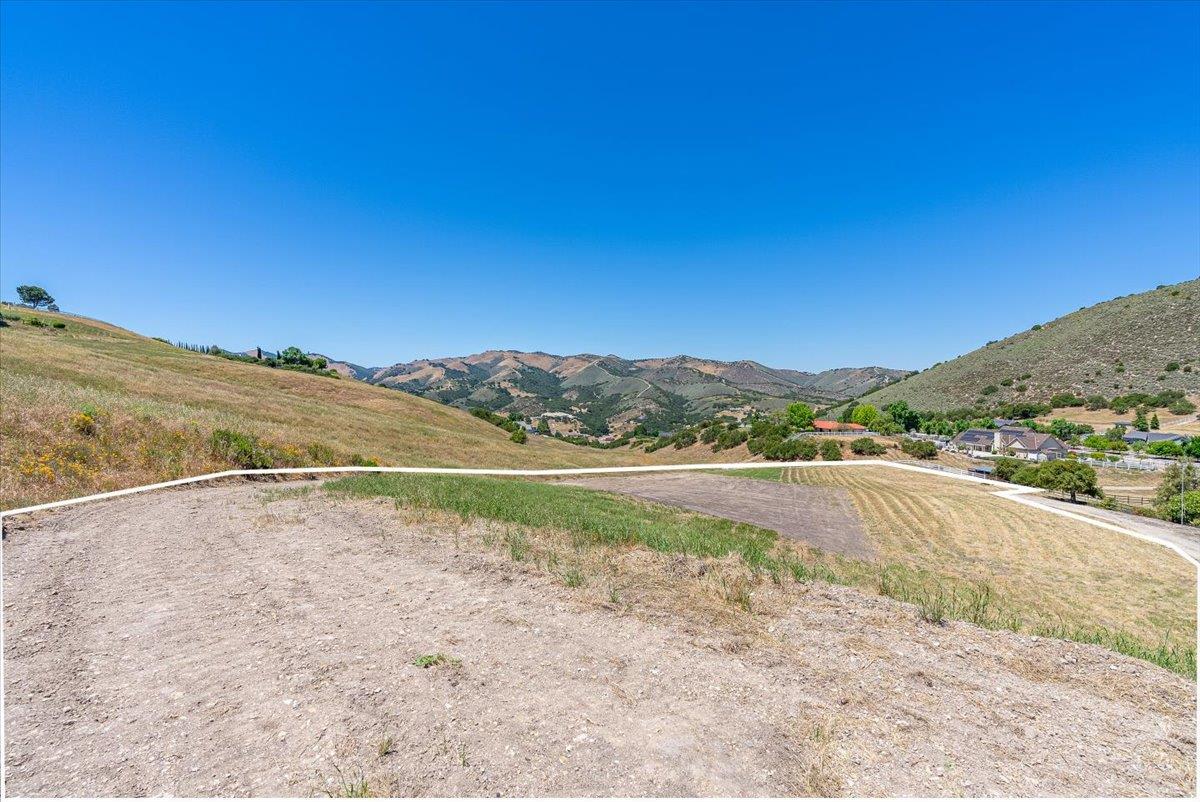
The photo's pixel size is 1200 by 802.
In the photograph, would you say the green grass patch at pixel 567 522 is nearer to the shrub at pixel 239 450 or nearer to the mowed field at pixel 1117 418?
the shrub at pixel 239 450

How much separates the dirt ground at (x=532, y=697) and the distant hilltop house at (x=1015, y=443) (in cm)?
8627

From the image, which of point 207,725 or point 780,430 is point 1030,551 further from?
point 780,430

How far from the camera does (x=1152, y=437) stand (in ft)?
252

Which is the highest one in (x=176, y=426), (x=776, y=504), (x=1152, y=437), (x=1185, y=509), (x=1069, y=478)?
(x=176, y=426)

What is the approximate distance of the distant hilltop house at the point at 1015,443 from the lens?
72.3 metres

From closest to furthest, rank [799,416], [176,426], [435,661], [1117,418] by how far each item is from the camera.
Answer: [435,661], [176,426], [1117,418], [799,416]

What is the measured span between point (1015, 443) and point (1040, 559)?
69637 mm

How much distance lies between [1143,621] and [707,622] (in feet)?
70.7

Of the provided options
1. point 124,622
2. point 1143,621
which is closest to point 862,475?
point 1143,621

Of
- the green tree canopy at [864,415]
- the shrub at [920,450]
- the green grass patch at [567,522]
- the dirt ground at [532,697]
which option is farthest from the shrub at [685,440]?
the dirt ground at [532,697]

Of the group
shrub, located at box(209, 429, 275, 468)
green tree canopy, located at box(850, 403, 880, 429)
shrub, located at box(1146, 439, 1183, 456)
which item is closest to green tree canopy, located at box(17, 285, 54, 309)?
shrub, located at box(209, 429, 275, 468)

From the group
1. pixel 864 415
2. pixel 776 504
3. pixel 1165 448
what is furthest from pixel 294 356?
pixel 1165 448

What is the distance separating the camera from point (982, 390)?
12888 centimetres

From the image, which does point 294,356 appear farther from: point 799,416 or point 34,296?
point 799,416
